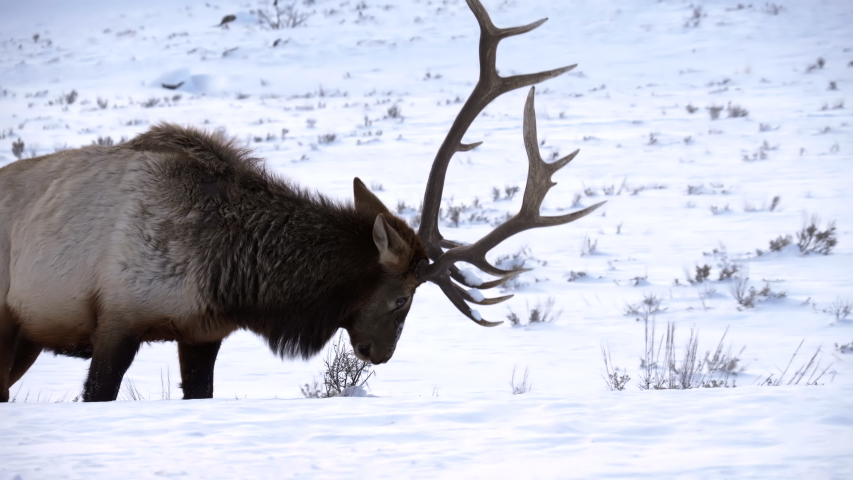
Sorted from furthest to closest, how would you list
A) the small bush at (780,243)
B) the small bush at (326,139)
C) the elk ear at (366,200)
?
the small bush at (326,139)
the small bush at (780,243)
the elk ear at (366,200)

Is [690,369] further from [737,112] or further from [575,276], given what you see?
[737,112]

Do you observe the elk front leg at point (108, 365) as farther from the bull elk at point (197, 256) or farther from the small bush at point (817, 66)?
the small bush at point (817, 66)

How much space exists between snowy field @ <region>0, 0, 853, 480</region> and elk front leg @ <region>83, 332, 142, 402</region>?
24.7 inches

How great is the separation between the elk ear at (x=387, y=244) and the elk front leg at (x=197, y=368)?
1.08 meters

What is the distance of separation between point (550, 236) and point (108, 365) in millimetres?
6611

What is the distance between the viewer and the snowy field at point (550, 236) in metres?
3.17

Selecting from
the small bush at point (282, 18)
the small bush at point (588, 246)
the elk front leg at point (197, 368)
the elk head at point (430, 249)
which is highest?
the small bush at point (282, 18)

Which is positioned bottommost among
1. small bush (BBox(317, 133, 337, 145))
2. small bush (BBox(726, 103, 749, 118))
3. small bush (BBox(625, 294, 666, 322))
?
small bush (BBox(625, 294, 666, 322))

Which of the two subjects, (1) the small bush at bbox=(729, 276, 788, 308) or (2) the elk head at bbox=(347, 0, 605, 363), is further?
(1) the small bush at bbox=(729, 276, 788, 308)

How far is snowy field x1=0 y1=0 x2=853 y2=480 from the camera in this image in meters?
3.17

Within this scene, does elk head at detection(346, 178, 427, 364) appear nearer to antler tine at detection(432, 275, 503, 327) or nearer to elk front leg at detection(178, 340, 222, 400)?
antler tine at detection(432, 275, 503, 327)

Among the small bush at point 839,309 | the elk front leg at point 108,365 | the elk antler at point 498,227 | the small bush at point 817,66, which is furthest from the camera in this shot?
the small bush at point 817,66

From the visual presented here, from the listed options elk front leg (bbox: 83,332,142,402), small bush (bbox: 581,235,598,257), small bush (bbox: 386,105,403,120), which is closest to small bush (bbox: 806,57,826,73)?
small bush (bbox: 386,105,403,120)

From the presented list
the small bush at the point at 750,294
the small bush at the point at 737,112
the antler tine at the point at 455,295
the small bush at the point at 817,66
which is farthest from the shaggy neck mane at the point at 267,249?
the small bush at the point at 817,66
